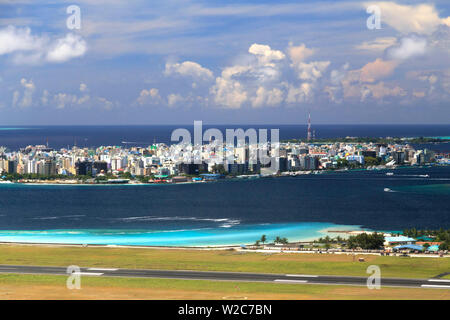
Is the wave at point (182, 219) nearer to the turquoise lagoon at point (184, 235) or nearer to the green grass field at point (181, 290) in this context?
the turquoise lagoon at point (184, 235)

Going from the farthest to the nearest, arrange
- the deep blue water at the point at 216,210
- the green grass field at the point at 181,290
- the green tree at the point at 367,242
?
the deep blue water at the point at 216,210 → the green tree at the point at 367,242 → the green grass field at the point at 181,290

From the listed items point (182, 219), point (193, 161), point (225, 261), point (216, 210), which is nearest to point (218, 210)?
point (216, 210)

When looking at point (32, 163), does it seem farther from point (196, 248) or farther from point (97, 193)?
point (196, 248)

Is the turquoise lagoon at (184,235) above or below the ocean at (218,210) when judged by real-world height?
below

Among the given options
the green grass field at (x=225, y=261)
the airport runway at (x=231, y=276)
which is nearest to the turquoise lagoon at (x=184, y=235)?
the green grass field at (x=225, y=261)

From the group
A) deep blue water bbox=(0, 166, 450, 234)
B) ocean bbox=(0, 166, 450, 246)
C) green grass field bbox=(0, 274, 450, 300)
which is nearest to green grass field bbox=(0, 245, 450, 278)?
green grass field bbox=(0, 274, 450, 300)

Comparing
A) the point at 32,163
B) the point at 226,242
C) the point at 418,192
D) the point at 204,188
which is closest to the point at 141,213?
the point at 226,242
